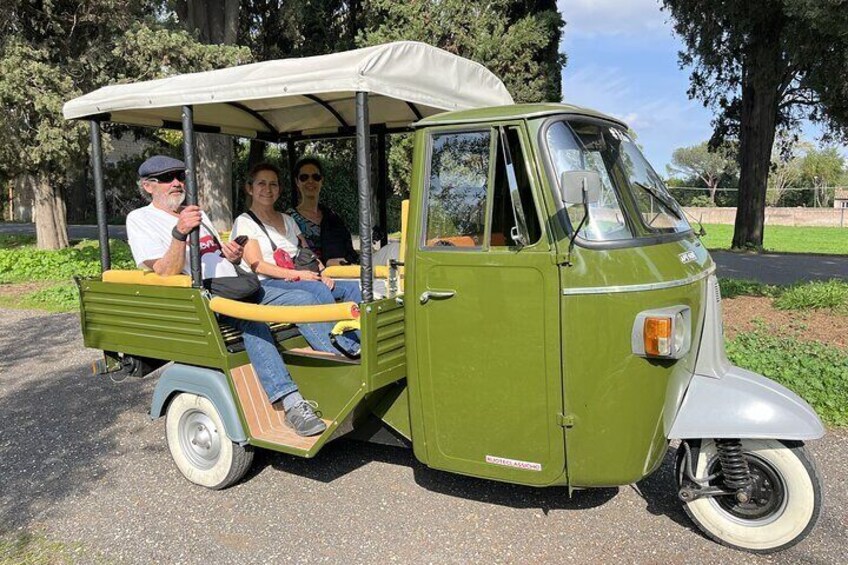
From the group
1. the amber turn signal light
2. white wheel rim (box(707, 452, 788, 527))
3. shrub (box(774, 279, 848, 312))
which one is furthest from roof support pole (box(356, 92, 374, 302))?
shrub (box(774, 279, 848, 312))

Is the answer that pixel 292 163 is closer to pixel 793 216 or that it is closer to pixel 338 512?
pixel 338 512

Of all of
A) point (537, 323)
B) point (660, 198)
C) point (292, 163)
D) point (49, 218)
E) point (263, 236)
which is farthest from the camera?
point (49, 218)

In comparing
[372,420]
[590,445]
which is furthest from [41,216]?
[590,445]

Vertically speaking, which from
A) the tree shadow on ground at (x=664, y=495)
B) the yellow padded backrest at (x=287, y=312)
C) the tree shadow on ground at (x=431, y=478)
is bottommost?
the tree shadow on ground at (x=431, y=478)

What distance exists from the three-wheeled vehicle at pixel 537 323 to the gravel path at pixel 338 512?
33 cm

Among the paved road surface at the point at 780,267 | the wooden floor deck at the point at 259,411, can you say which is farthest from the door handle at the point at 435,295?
the paved road surface at the point at 780,267

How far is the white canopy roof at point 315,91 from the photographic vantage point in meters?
3.19

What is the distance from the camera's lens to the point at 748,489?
308 cm

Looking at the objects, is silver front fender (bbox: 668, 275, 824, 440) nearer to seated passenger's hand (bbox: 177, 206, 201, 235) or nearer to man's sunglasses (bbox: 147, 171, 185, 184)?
seated passenger's hand (bbox: 177, 206, 201, 235)

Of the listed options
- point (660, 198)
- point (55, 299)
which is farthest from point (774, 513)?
point (55, 299)

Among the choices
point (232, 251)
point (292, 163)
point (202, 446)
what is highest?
point (292, 163)

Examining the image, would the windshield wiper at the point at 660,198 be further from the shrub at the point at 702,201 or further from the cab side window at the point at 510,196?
the shrub at the point at 702,201

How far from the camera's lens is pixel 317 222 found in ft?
17.4

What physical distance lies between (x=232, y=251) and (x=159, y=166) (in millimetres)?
683
